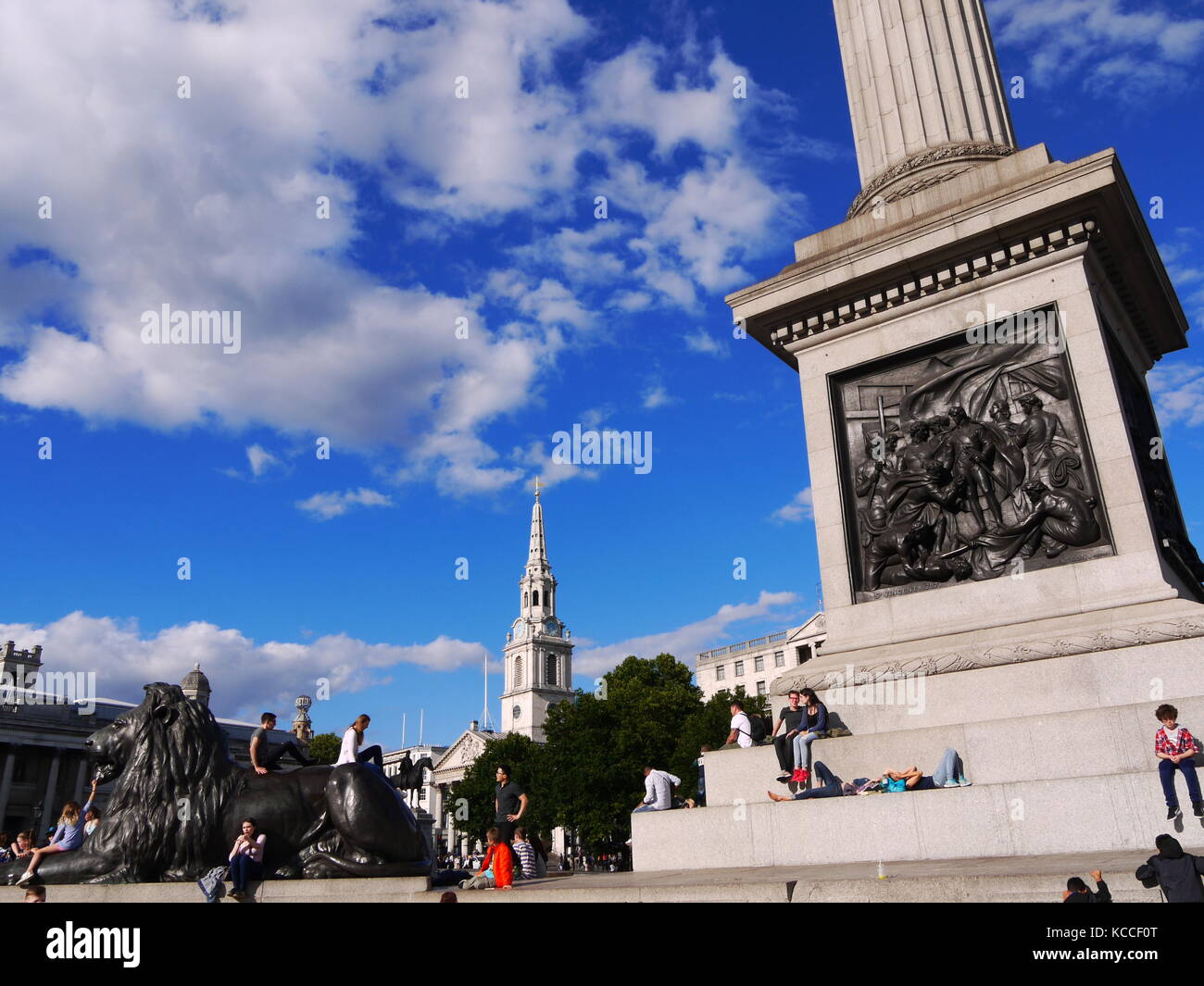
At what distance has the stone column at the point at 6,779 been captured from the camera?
78375 millimetres

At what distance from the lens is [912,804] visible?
970 centimetres

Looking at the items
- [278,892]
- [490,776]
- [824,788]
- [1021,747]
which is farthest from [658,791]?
[490,776]

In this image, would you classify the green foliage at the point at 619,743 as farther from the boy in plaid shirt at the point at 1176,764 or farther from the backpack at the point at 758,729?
the boy in plaid shirt at the point at 1176,764

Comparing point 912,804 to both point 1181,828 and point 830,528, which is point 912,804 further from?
point 830,528

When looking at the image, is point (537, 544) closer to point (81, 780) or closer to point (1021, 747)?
point (81, 780)

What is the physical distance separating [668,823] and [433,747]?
579 ft

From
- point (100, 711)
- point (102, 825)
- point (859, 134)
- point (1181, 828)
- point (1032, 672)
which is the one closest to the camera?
point (1181, 828)

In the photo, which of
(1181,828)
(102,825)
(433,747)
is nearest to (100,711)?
(433,747)

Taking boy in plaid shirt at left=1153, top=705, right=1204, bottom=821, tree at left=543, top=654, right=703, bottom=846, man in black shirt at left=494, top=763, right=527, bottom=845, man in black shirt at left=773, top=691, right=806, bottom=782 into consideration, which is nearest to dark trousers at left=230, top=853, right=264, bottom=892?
man in black shirt at left=494, top=763, right=527, bottom=845

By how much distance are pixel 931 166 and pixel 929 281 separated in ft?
8.44

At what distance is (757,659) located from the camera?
302 feet

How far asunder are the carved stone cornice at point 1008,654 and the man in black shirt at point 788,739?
0.71 m

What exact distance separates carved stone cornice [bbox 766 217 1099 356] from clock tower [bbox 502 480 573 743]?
432 ft

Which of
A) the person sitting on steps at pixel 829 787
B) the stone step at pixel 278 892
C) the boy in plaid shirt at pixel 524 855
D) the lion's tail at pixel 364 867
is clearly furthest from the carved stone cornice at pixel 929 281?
the stone step at pixel 278 892
